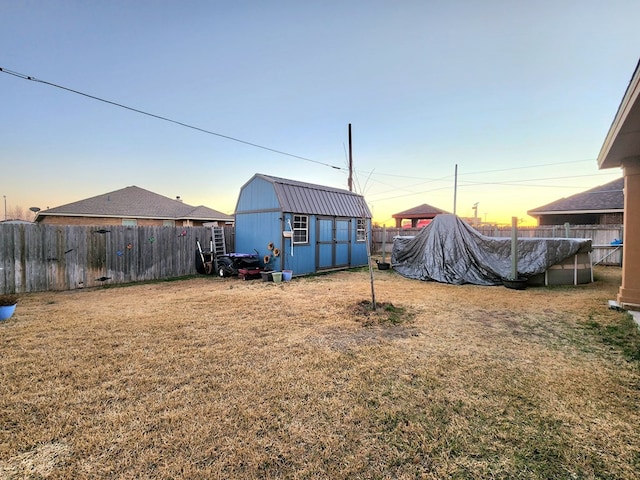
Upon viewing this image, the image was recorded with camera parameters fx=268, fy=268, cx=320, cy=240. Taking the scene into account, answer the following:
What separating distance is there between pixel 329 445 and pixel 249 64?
11.1 meters

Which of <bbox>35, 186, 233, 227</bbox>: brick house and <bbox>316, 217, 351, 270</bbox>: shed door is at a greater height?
<bbox>35, 186, 233, 227</bbox>: brick house

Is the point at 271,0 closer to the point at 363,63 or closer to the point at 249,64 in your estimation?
the point at 249,64

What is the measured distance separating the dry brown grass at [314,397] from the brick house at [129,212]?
14.3m

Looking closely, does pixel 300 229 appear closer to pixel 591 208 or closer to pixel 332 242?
pixel 332 242

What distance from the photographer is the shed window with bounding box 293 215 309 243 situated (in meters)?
9.81

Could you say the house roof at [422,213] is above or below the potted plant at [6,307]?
above

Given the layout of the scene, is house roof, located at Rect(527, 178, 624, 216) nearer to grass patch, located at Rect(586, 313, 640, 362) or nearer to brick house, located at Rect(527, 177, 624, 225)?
brick house, located at Rect(527, 177, 624, 225)

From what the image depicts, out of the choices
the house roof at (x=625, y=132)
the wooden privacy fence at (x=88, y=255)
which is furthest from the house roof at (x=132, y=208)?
the house roof at (x=625, y=132)

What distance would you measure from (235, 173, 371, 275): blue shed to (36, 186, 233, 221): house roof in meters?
10.4

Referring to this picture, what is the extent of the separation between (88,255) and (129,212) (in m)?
11.3

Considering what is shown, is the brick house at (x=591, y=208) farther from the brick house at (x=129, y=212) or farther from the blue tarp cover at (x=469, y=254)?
the brick house at (x=129, y=212)

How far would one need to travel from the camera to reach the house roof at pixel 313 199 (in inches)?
377

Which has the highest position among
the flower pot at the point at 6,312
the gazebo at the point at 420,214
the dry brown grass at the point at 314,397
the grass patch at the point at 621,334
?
the gazebo at the point at 420,214

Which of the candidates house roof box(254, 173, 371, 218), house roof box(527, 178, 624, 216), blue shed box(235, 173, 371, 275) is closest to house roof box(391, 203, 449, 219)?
house roof box(527, 178, 624, 216)
